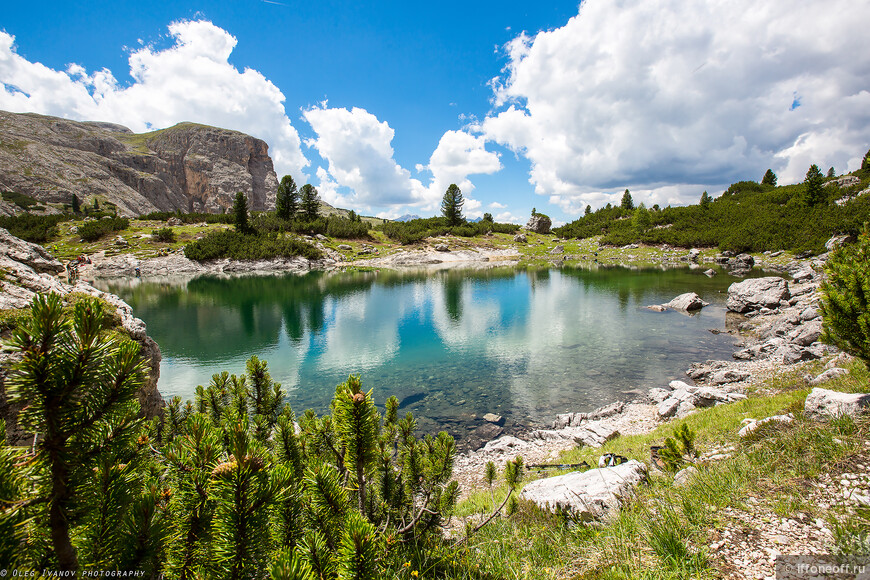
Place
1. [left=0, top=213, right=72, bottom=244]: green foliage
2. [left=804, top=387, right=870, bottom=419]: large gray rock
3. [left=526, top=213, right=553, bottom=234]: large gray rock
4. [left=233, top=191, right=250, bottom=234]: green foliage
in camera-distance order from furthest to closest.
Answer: [left=526, top=213, right=553, bottom=234]: large gray rock → [left=233, top=191, right=250, bottom=234]: green foliage → [left=0, top=213, right=72, bottom=244]: green foliage → [left=804, top=387, right=870, bottom=419]: large gray rock

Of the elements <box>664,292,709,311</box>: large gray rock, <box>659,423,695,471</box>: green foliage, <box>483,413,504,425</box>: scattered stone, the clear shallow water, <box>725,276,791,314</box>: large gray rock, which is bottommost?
<box>483,413,504,425</box>: scattered stone

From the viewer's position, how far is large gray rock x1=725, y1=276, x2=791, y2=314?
27.8 m

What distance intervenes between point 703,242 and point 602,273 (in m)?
37.3

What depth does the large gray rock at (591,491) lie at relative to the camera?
14.7 ft

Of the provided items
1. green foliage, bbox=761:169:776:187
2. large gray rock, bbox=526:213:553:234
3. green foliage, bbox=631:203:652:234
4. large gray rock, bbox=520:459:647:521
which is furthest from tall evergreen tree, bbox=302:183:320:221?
green foliage, bbox=761:169:776:187

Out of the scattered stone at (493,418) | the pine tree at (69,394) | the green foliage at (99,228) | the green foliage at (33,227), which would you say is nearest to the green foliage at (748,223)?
the scattered stone at (493,418)

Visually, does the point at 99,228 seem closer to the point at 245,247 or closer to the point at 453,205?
the point at 245,247

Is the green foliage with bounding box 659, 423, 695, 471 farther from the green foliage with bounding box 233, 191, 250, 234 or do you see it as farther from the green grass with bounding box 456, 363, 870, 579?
the green foliage with bounding box 233, 191, 250, 234

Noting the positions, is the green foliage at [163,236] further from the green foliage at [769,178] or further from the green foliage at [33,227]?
the green foliage at [769,178]

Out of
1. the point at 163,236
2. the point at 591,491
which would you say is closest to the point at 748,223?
the point at 591,491

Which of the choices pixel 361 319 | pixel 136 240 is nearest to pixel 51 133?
pixel 136 240

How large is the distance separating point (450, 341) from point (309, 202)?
85751mm

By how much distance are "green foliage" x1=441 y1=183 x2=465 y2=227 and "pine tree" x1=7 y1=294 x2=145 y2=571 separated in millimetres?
108275

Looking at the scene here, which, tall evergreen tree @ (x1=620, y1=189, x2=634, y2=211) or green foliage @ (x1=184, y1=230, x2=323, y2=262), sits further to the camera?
tall evergreen tree @ (x1=620, y1=189, x2=634, y2=211)
